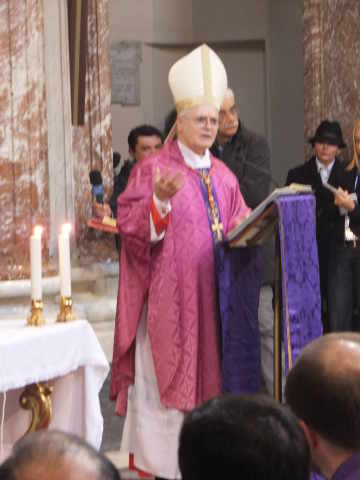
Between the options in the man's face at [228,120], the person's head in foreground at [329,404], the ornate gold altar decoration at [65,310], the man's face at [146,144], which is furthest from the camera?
the man's face at [146,144]

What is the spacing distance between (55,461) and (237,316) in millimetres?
2737

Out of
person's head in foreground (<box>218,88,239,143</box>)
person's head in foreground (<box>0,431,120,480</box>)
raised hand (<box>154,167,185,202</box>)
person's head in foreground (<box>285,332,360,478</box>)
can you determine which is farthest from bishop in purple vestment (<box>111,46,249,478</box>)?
person's head in foreground (<box>0,431,120,480</box>)

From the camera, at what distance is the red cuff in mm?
4215

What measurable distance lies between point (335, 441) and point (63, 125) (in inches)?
178

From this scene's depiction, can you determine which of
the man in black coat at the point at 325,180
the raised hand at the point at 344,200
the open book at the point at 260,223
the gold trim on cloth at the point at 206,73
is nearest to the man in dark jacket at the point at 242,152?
the gold trim on cloth at the point at 206,73

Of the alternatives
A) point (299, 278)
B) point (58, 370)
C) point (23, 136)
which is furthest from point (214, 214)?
point (23, 136)

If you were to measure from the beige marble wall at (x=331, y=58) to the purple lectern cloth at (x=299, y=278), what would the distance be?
416 cm

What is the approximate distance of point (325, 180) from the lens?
725 cm

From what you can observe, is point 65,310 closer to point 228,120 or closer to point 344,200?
point 228,120

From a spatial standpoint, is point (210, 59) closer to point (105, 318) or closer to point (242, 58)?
point (105, 318)

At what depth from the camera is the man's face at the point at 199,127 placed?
4.50 meters

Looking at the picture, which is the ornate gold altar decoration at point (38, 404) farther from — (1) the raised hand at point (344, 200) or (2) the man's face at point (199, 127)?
(1) the raised hand at point (344, 200)

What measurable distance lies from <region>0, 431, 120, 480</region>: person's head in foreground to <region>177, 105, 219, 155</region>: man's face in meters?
2.81

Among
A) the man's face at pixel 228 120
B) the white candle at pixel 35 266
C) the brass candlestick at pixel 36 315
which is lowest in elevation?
the brass candlestick at pixel 36 315
